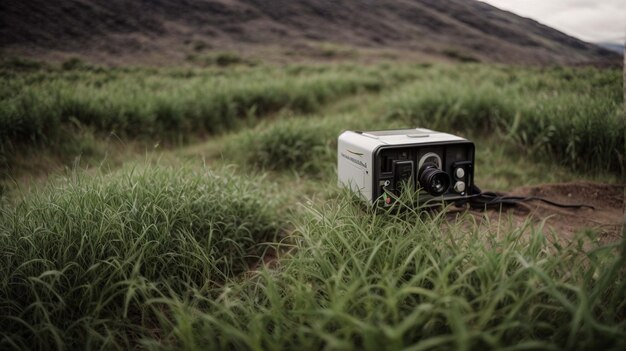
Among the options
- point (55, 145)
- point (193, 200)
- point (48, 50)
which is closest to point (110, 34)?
point (48, 50)

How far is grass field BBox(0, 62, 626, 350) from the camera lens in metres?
1.29

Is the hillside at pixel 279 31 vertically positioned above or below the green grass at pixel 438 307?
above

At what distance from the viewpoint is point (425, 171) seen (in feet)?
7.49

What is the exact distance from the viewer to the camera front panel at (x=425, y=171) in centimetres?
224

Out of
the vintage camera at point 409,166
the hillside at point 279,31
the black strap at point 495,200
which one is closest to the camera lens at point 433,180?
the vintage camera at point 409,166

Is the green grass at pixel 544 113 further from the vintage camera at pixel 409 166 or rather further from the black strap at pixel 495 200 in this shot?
the vintage camera at pixel 409 166

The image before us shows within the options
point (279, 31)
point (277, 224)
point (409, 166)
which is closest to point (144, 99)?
point (279, 31)

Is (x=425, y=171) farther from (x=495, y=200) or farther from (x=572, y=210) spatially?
(x=572, y=210)

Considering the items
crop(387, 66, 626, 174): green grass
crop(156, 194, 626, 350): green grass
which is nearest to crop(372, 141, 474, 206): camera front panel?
crop(156, 194, 626, 350): green grass

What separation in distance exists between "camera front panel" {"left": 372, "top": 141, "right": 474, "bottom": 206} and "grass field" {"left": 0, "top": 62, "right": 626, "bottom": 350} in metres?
0.15

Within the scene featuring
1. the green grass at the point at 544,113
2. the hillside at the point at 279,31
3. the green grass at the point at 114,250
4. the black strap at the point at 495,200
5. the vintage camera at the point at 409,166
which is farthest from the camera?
the hillside at the point at 279,31

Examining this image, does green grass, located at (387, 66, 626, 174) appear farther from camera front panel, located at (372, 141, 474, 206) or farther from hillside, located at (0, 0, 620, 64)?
camera front panel, located at (372, 141, 474, 206)

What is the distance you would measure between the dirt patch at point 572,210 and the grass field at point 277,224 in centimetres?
15

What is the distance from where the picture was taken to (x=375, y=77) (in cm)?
781
